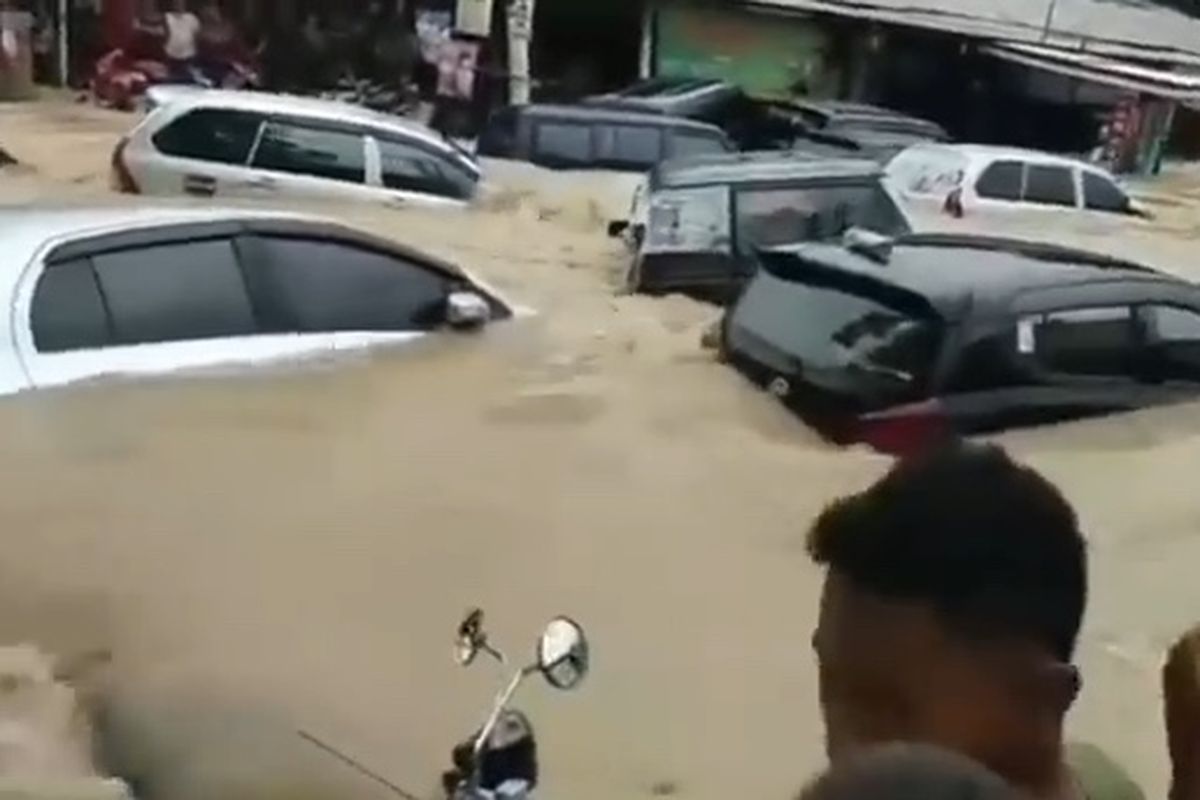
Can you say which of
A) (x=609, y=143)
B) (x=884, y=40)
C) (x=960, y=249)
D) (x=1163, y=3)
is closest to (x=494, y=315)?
(x=960, y=249)

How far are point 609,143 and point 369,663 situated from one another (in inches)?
496

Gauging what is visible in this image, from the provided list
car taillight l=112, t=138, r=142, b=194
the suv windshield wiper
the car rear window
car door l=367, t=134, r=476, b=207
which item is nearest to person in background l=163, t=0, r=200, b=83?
car taillight l=112, t=138, r=142, b=194

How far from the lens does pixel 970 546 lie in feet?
6.78

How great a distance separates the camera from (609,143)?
1745cm

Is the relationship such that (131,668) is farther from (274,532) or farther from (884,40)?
(884,40)

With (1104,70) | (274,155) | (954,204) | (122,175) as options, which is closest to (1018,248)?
(274,155)

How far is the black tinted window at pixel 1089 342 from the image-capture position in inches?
261

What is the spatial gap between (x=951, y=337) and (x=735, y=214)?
4879mm

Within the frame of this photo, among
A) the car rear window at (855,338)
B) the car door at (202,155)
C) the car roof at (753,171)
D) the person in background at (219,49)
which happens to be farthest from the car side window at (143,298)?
the person in background at (219,49)

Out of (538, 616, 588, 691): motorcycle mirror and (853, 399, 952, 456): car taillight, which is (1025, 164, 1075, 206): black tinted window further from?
(538, 616, 588, 691): motorcycle mirror

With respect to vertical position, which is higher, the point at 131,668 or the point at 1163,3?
the point at 131,668

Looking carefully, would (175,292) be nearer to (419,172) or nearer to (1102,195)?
(419,172)

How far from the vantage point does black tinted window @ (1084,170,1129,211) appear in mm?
17062

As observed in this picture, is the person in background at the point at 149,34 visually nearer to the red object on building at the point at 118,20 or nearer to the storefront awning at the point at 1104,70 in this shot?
the red object on building at the point at 118,20
